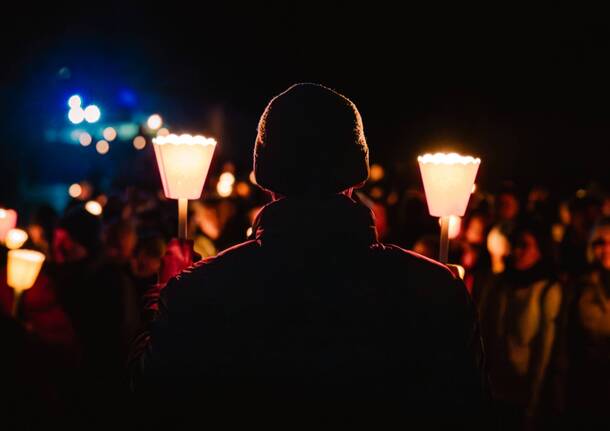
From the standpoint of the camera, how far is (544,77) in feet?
91.4

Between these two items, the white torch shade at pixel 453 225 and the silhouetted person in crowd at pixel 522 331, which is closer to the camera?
the white torch shade at pixel 453 225

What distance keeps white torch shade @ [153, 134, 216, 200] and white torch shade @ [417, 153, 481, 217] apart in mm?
941

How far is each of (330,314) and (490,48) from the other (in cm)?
2618

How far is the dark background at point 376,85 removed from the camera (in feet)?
70.2

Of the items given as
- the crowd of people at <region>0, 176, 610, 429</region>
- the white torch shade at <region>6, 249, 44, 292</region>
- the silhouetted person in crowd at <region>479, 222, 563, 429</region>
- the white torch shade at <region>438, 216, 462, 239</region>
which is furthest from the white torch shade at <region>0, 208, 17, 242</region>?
the silhouetted person in crowd at <region>479, 222, 563, 429</region>

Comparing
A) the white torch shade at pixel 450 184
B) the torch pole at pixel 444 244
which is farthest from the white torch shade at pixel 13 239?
the torch pole at pixel 444 244

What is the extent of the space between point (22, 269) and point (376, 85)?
26433mm

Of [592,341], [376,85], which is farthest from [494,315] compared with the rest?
[376,85]

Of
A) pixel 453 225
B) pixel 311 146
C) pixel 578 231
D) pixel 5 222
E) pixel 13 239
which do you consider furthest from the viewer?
pixel 578 231

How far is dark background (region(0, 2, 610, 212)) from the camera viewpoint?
2141 cm

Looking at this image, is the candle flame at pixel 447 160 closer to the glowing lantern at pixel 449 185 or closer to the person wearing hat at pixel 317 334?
the glowing lantern at pixel 449 185

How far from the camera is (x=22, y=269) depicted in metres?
4.21

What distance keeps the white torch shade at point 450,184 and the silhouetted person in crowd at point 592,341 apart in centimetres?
296

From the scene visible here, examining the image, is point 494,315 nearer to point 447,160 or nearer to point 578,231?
point 447,160
